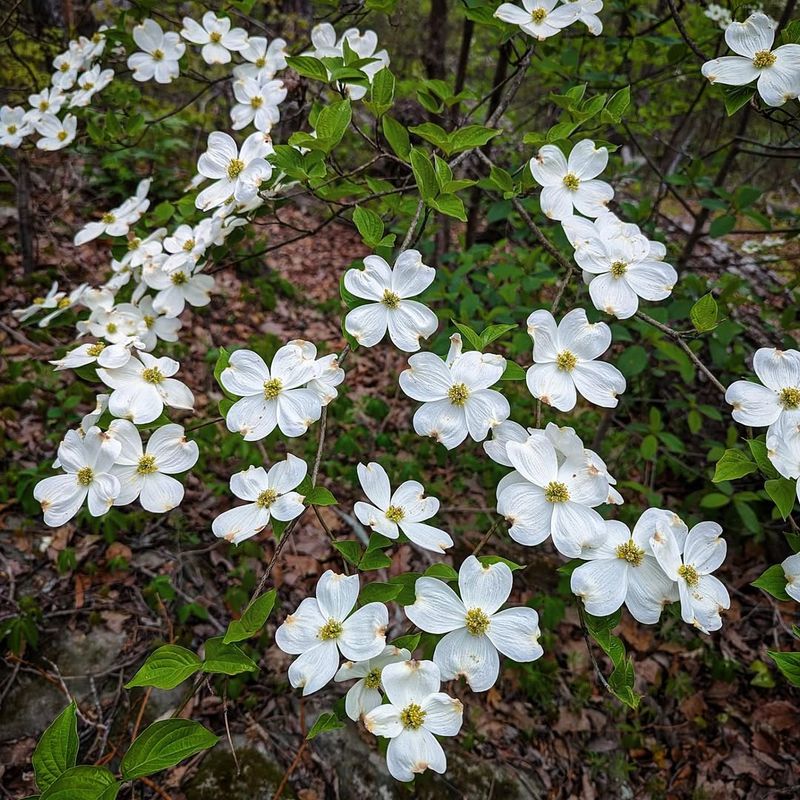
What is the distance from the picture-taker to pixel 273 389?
1.00 metres

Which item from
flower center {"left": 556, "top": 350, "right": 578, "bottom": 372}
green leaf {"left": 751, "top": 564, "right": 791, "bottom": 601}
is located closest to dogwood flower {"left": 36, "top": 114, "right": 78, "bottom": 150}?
flower center {"left": 556, "top": 350, "right": 578, "bottom": 372}

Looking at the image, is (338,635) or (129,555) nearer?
(338,635)

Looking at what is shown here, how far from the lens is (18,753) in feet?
5.15

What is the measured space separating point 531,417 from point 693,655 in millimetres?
1110

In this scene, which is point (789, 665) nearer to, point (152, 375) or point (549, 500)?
point (549, 500)

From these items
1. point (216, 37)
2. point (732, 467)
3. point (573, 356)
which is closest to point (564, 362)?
point (573, 356)

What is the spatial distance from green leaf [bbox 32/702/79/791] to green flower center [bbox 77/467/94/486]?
371 millimetres

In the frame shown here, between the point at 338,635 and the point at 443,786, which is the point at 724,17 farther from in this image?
the point at 443,786

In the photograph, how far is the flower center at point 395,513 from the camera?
0.95 metres

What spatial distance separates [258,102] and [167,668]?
52.4 inches

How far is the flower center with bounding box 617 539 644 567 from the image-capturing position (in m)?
0.87

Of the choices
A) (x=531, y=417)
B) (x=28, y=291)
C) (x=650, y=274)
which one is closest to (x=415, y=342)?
(x=650, y=274)

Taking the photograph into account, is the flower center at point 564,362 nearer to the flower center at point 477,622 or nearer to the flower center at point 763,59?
the flower center at point 477,622

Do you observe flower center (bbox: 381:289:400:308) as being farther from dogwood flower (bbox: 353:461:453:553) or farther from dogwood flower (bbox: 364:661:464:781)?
dogwood flower (bbox: 364:661:464:781)
